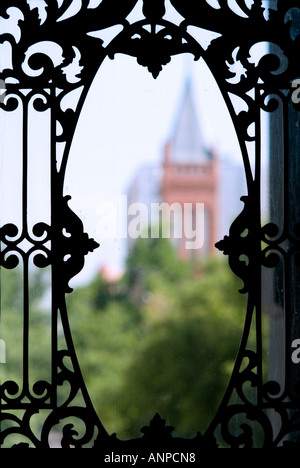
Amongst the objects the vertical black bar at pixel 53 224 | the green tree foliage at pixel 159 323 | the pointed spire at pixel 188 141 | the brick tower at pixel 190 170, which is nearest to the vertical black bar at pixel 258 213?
the vertical black bar at pixel 53 224

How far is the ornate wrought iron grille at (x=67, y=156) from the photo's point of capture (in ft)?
4.95

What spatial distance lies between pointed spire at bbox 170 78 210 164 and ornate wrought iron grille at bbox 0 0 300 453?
21.5m

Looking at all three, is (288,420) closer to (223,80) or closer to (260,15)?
(223,80)

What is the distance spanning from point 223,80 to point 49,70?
36 cm

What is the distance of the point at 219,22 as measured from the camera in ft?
5.20

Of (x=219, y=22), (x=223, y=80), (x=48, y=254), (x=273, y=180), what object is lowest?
(x=48, y=254)

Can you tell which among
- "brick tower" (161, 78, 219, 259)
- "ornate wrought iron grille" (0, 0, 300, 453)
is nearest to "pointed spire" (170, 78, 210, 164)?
"brick tower" (161, 78, 219, 259)

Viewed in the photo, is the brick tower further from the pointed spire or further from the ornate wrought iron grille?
the ornate wrought iron grille

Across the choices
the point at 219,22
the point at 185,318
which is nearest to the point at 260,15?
the point at 219,22

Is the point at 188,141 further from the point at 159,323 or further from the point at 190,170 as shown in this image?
the point at 159,323

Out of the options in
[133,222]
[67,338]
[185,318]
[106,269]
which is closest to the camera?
[67,338]

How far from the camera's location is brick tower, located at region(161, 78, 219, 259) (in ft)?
74.5

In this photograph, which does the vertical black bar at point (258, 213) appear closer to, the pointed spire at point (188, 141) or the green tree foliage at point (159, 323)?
the green tree foliage at point (159, 323)

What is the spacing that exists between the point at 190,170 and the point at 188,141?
118 cm
